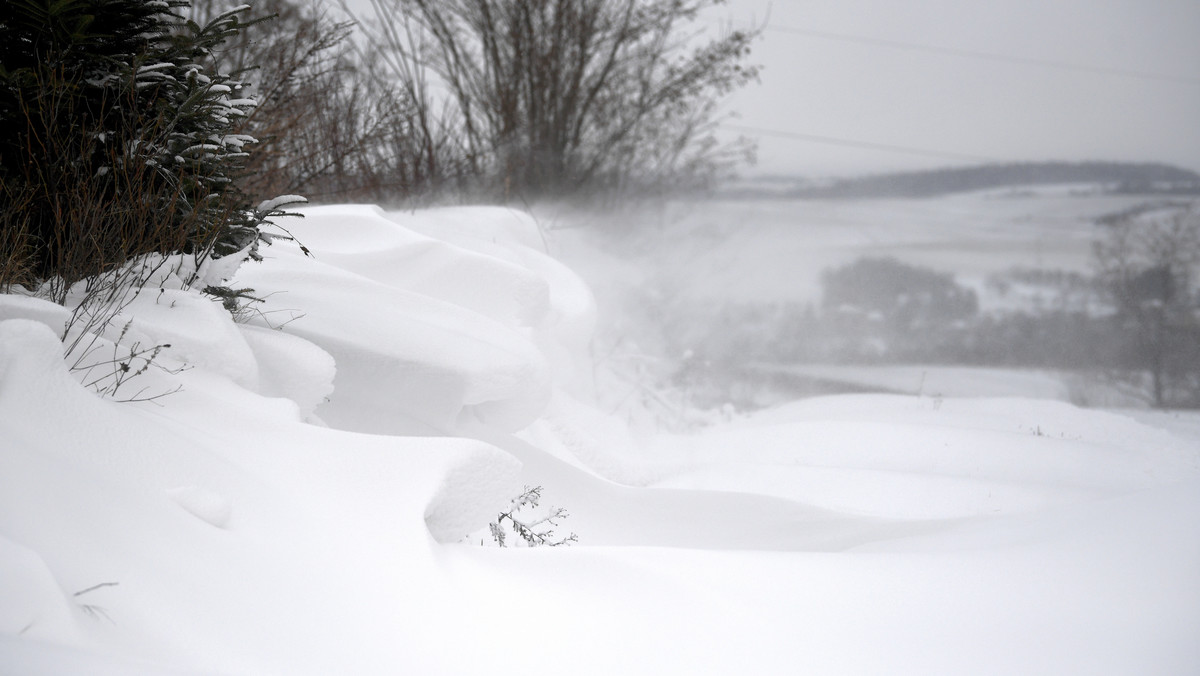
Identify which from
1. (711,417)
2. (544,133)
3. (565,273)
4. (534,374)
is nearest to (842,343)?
(711,417)

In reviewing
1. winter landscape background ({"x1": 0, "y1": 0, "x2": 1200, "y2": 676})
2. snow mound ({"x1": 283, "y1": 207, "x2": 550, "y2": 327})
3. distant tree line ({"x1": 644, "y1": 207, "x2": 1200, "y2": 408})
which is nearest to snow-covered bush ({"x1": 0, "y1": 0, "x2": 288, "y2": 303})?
winter landscape background ({"x1": 0, "y1": 0, "x2": 1200, "y2": 676})

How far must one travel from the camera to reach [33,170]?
2.63 m

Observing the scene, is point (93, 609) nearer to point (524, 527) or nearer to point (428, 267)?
point (524, 527)

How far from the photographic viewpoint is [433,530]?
2180 mm

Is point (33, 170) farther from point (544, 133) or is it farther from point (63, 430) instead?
point (544, 133)

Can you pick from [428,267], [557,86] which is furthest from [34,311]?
[557,86]

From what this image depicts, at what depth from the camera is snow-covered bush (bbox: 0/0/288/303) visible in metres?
2.54

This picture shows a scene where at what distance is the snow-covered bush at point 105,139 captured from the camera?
2535 mm

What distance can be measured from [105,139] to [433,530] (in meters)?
1.85

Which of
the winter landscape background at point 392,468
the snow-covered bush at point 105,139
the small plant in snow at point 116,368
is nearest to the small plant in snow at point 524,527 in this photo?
the winter landscape background at point 392,468

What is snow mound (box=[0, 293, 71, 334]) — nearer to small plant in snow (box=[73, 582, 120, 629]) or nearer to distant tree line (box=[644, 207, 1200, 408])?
small plant in snow (box=[73, 582, 120, 629])

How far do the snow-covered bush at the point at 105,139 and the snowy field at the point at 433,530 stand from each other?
0.83 ft

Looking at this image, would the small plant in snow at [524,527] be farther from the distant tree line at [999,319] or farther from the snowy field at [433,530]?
the distant tree line at [999,319]

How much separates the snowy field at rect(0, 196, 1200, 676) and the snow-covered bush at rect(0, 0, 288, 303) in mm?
254
